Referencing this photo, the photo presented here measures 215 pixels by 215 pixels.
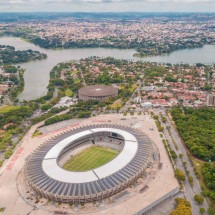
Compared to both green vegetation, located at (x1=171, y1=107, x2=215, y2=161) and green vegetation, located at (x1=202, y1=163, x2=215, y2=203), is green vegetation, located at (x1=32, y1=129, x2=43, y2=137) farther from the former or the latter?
green vegetation, located at (x1=202, y1=163, x2=215, y2=203)

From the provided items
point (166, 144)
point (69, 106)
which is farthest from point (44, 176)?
point (69, 106)

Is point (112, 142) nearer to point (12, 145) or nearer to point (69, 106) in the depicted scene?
point (12, 145)

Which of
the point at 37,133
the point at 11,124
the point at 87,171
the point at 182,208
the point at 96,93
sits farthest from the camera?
the point at 96,93

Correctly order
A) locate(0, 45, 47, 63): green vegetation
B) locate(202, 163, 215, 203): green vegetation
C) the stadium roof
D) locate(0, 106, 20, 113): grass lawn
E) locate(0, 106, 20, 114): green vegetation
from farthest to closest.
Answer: locate(0, 45, 47, 63): green vegetation, locate(0, 106, 20, 113): grass lawn, locate(0, 106, 20, 114): green vegetation, the stadium roof, locate(202, 163, 215, 203): green vegetation

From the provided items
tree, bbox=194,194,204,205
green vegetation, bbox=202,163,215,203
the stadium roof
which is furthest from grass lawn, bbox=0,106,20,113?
tree, bbox=194,194,204,205

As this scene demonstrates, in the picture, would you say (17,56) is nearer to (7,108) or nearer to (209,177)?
(7,108)

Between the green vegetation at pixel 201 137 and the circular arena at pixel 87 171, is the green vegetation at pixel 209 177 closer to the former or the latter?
the green vegetation at pixel 201 137

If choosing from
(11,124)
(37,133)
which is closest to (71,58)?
(11,124)
